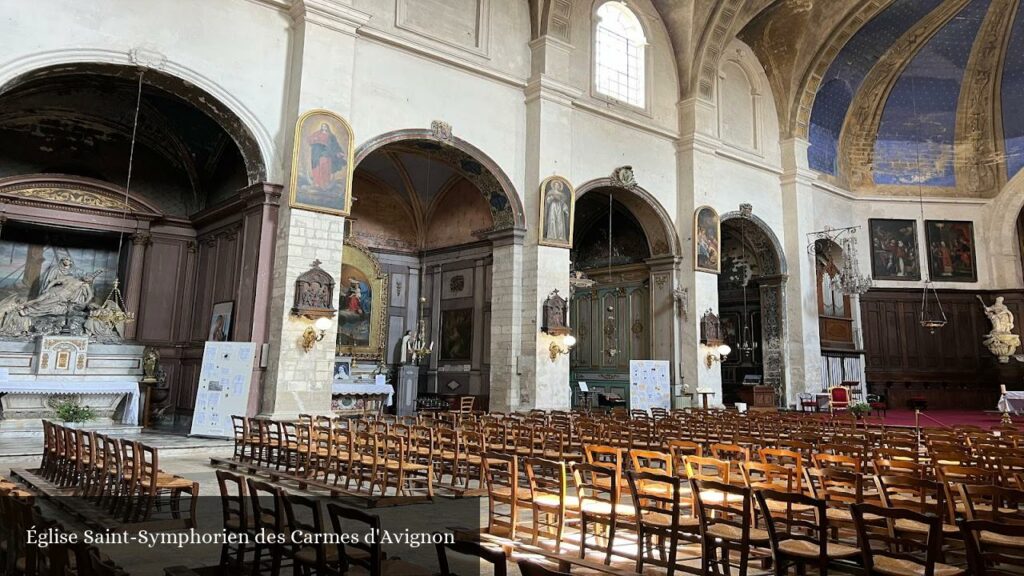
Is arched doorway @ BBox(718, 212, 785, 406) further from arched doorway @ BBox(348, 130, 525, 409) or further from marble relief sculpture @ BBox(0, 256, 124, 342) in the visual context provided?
marble relief sculpture @ BBox(0, 256, 124, 342)

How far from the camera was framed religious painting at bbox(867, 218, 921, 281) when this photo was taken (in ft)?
80.8

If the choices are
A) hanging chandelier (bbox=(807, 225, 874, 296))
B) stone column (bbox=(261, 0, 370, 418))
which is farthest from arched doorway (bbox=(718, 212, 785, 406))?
stone column (bbox=(261, 0, 370, 418))

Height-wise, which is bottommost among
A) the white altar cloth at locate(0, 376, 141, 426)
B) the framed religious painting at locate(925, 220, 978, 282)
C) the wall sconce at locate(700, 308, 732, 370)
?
the white altar cloth at locate(0, 376, 141, 426)

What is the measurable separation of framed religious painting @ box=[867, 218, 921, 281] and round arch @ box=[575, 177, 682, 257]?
9.63 meters

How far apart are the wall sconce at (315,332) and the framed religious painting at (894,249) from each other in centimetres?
1995

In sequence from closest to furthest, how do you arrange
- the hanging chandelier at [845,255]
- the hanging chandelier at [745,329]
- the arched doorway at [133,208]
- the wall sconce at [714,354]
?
1. the arched doorway at [133,208]
2. the wall sconce at [714,354]
3. the hanging chandelier at [845,255]
4. the hanging chandelier at [745,329]

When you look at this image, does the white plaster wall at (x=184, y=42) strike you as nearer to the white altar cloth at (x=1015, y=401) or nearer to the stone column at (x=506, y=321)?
the stone column at (x=506, y=321)

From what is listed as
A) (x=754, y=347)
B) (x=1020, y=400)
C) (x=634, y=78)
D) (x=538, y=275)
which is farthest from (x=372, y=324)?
(x=1020, y=400)

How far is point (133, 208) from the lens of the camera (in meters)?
15.5

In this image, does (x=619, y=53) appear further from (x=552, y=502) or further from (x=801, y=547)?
(x=801, y=547)

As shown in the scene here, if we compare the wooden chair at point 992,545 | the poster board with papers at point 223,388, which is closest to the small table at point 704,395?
the poster board with papers at point 223,388

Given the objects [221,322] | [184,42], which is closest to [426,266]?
[221,322]

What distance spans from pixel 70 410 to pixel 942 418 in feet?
70.1

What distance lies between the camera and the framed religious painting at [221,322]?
13297 mm
